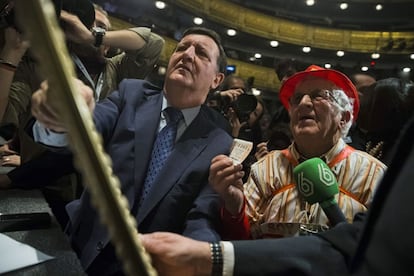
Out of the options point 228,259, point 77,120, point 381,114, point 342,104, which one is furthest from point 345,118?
point 77,120

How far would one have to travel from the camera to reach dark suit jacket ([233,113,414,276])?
17cm

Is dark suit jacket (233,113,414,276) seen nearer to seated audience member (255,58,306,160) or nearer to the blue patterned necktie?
the blue patterned necktie

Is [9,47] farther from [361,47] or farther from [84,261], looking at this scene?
[361,47]

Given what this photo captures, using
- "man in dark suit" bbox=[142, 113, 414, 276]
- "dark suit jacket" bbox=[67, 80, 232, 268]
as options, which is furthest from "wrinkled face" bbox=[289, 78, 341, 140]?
"man in dark suit" bbox=[142, 113, 414, 276]

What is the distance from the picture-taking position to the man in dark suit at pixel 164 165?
1.45ft

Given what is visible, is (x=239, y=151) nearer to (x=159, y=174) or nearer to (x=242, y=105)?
(x=159, y=174)

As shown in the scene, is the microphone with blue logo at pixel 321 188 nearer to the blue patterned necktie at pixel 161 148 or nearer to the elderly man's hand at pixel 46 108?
the blue patterned necktie at pixel 161 148

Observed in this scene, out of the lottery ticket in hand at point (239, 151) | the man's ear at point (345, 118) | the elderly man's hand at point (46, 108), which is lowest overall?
the lottery ticket in hand at point (239, 151)

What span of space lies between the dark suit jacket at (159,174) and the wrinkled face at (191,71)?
30 millimetres

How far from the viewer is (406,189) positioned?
18 cm

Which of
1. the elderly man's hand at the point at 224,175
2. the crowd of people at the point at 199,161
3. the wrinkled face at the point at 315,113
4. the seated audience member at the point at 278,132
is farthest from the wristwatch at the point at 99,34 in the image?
the seated audience member at the point at 278,132

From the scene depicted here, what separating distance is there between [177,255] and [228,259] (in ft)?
0.18

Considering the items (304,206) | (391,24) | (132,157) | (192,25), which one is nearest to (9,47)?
(132,157)

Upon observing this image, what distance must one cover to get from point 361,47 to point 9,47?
33.2 inches
